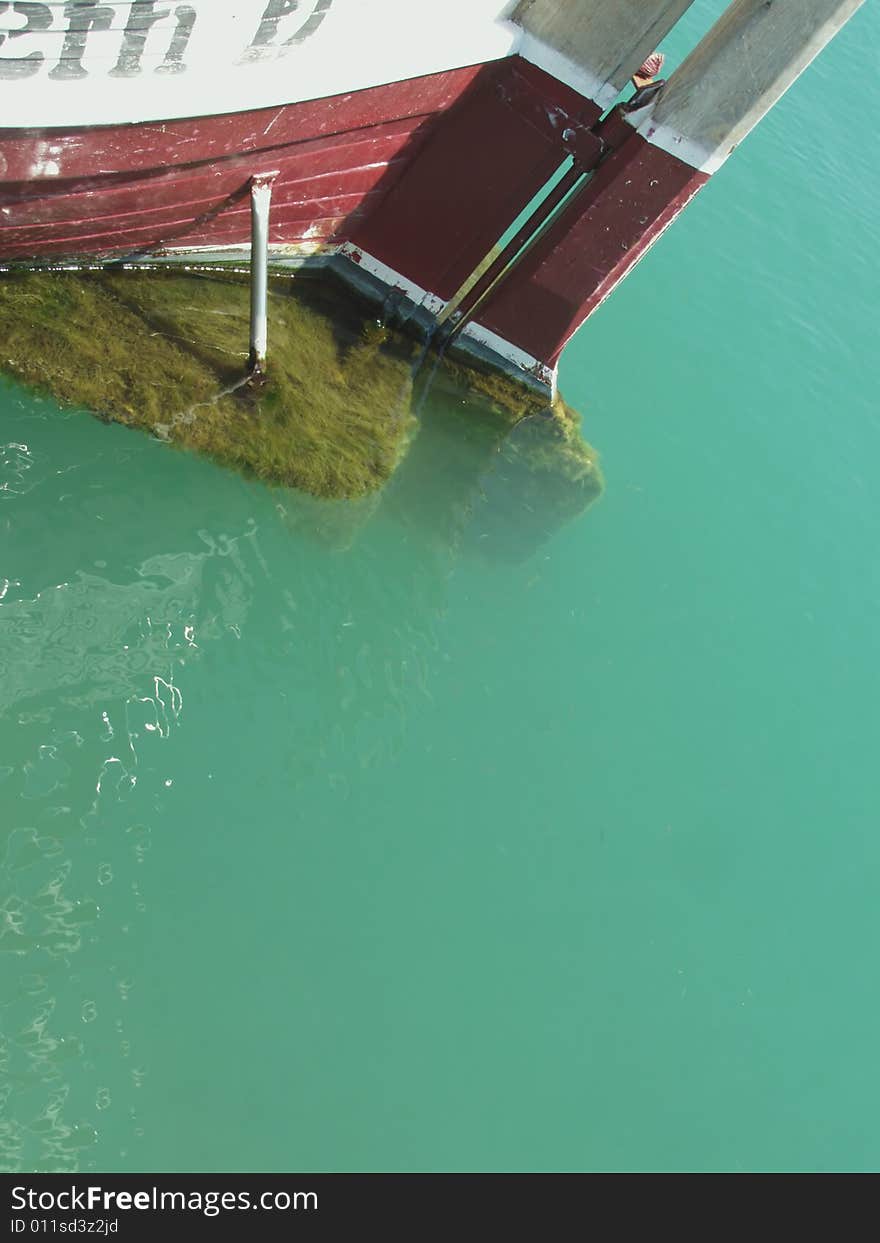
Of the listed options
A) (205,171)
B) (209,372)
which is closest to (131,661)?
(209,372)

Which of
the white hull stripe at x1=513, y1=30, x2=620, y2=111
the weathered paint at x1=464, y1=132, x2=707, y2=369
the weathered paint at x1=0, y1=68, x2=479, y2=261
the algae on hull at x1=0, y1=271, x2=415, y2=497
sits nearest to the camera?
the weathered paint at x1=0, y1=68, x2=479, y2=261

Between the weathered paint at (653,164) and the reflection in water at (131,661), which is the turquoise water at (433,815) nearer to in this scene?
the reflection in water at (131,661)

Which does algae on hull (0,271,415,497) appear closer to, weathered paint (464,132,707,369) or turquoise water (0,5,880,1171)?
turquoise water (0,5,880,1171)

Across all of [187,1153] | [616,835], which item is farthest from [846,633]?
[187,1153]

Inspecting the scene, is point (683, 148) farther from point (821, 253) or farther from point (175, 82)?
point (821, 253)

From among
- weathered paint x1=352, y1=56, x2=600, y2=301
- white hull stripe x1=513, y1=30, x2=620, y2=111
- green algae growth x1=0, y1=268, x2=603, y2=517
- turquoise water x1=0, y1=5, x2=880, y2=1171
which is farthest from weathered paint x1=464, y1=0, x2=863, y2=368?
turquoise water x1=0, y1=5, x2=880, y2=1171

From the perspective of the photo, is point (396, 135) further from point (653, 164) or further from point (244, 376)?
point (244, 376)

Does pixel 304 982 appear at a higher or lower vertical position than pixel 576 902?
lower
